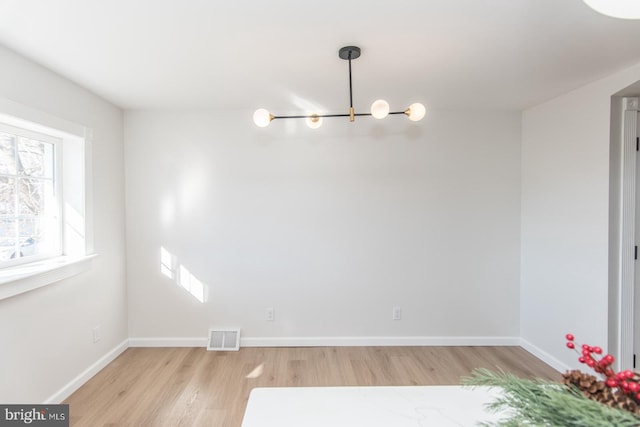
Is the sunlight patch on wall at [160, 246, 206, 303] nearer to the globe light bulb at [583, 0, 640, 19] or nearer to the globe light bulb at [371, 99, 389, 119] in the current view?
the globe light bulb at [371, 99, 389, 119]

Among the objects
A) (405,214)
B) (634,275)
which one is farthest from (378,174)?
(634,275)

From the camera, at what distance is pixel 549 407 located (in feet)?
1.92

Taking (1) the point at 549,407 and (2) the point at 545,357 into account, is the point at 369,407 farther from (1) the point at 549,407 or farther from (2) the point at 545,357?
(2) the point at 545,357

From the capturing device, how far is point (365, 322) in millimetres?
3277

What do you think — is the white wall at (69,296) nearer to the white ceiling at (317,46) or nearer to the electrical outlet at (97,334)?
the electrical outlet at (97,334)

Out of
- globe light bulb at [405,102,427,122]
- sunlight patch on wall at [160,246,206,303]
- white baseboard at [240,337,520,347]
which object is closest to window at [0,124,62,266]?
sunlight patch on wall at [160,246,206,303]

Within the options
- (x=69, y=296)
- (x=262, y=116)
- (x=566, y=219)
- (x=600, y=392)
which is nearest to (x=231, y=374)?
(x=69, y=296)

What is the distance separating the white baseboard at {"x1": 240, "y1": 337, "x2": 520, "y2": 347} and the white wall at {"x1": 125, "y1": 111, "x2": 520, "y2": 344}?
32mm

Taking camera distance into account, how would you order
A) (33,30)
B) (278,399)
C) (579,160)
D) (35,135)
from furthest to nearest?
(579,160) → (35,135) → (33,30) → (278,399)

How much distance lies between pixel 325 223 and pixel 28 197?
8.00ft

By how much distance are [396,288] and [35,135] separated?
340cm

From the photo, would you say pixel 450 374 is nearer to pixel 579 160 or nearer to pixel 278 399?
pixel 579 160

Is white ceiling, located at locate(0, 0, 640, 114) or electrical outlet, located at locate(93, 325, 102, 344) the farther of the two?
electrical outlet, located at locate(93, 325, 102, 344)

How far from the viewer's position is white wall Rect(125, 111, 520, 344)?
10.6ft
